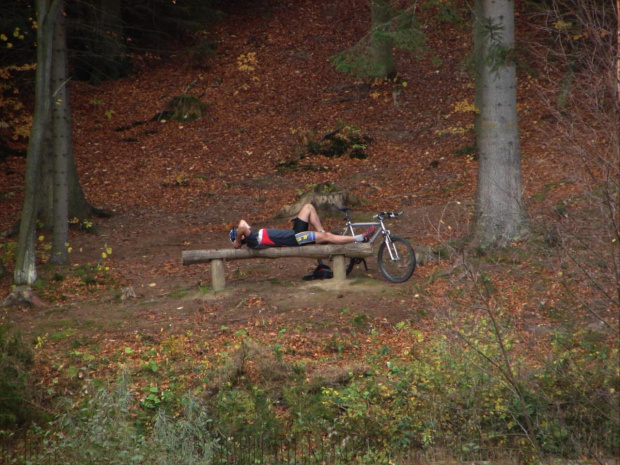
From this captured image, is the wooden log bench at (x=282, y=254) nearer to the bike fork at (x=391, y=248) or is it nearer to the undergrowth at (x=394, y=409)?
the bike fork at (x=391, y=248)

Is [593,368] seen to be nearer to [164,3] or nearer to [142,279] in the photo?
[142,279]

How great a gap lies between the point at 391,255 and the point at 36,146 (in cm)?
524

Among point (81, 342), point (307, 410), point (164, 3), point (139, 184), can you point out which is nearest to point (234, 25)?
point (164, 3)

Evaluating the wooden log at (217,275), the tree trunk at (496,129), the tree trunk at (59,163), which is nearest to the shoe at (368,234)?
the tree trunk at (496,129)

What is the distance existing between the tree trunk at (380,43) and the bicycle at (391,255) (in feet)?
10.2

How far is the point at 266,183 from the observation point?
56.4 ft

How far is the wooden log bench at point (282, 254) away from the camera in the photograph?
9.62m

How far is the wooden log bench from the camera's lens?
962 centimetres

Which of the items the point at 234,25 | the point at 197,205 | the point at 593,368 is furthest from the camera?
the point at 234,25

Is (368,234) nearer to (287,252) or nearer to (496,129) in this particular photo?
(287,252)

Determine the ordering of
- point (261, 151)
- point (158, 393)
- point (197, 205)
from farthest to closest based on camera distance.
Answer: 1. point (261, 151)
2. point (197, 205)
3. point (158, 393)

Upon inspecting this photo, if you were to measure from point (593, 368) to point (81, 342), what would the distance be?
5644 millimetres

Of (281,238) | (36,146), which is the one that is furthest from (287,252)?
(36,146)

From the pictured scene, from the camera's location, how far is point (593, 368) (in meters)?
5.23
